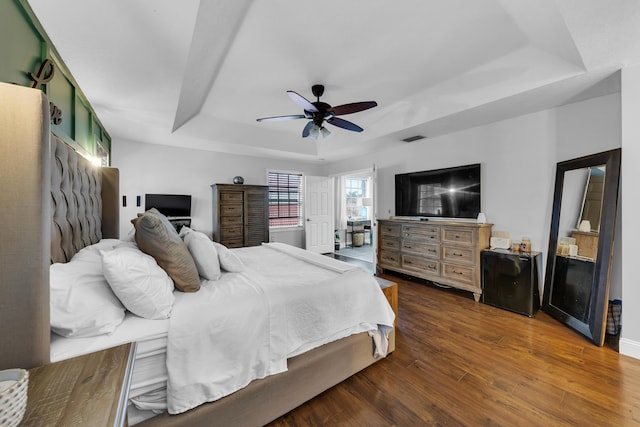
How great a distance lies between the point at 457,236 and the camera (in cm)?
354

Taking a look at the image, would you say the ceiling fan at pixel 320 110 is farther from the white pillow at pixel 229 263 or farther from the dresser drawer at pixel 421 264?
the dresser drawer at pixel 421 264

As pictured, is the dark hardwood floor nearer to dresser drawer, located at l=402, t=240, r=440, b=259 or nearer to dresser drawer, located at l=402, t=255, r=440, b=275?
dresser drawer, located at l=402, t=255, r=440, b=275

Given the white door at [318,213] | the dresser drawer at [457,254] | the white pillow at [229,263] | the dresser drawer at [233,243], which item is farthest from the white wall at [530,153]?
the dresser drawer at [233,243]

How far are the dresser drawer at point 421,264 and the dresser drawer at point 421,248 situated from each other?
9 cm

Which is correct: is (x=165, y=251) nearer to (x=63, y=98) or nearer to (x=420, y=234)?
(x=63, y=98)

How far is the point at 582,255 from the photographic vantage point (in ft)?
8.50

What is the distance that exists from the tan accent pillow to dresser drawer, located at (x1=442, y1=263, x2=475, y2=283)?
330cm

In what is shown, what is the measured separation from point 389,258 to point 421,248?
689mm

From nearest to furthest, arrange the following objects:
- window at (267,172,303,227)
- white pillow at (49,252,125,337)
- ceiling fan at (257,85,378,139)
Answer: white pillow at (49,252,125,337), ceiling fan at (257,85,378,139), window at (267,172,303,227)

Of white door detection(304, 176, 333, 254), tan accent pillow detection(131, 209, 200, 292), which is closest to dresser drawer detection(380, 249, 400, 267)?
white door detection(304, 176, 333, 254)

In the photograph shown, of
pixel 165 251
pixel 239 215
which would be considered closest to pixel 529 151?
pixel 165 251

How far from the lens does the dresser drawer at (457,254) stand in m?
3.42

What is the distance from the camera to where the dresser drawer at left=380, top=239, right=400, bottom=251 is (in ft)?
14.3

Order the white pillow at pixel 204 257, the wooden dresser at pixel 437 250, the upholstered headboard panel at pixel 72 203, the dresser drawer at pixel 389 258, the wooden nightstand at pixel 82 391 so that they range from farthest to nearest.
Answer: the dresser drawer at pixel 389 258, the wooden dresser at pixel 437 250, the white pillow at pixel 204 257, the upholstered headboard panel at pixel 72 203, the wooden nightstand at pixel 82 391
